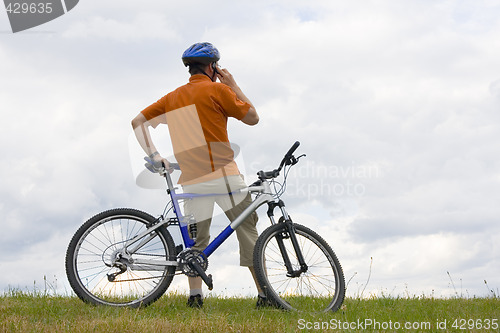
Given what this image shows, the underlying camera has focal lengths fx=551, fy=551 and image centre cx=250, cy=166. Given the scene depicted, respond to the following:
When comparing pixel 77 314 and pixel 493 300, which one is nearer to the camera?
pixel 77 314

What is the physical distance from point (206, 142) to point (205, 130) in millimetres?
147

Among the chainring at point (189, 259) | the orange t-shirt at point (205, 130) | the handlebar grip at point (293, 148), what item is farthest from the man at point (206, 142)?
the handlebar grip at point (293, 148)

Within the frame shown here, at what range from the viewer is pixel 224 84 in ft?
22.4

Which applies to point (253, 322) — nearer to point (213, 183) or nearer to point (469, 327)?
point (213, 183)

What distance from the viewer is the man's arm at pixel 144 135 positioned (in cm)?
693

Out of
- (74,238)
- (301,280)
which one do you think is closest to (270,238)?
(301,280)

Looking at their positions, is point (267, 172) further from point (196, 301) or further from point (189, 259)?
point (196, 301)

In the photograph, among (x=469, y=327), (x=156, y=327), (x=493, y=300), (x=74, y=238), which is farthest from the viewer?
(x=493, y=300)

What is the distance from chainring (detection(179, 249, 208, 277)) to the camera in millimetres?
6691

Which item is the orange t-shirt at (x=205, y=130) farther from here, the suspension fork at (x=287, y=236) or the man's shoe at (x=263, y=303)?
the man's shoe at (x=263, y=303)

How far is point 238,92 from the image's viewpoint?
22.8 ft

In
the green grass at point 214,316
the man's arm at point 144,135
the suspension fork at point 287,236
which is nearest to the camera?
the green grass at point 214,316

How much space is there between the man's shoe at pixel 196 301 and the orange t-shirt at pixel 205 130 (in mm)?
1483

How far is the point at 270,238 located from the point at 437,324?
2.16m
